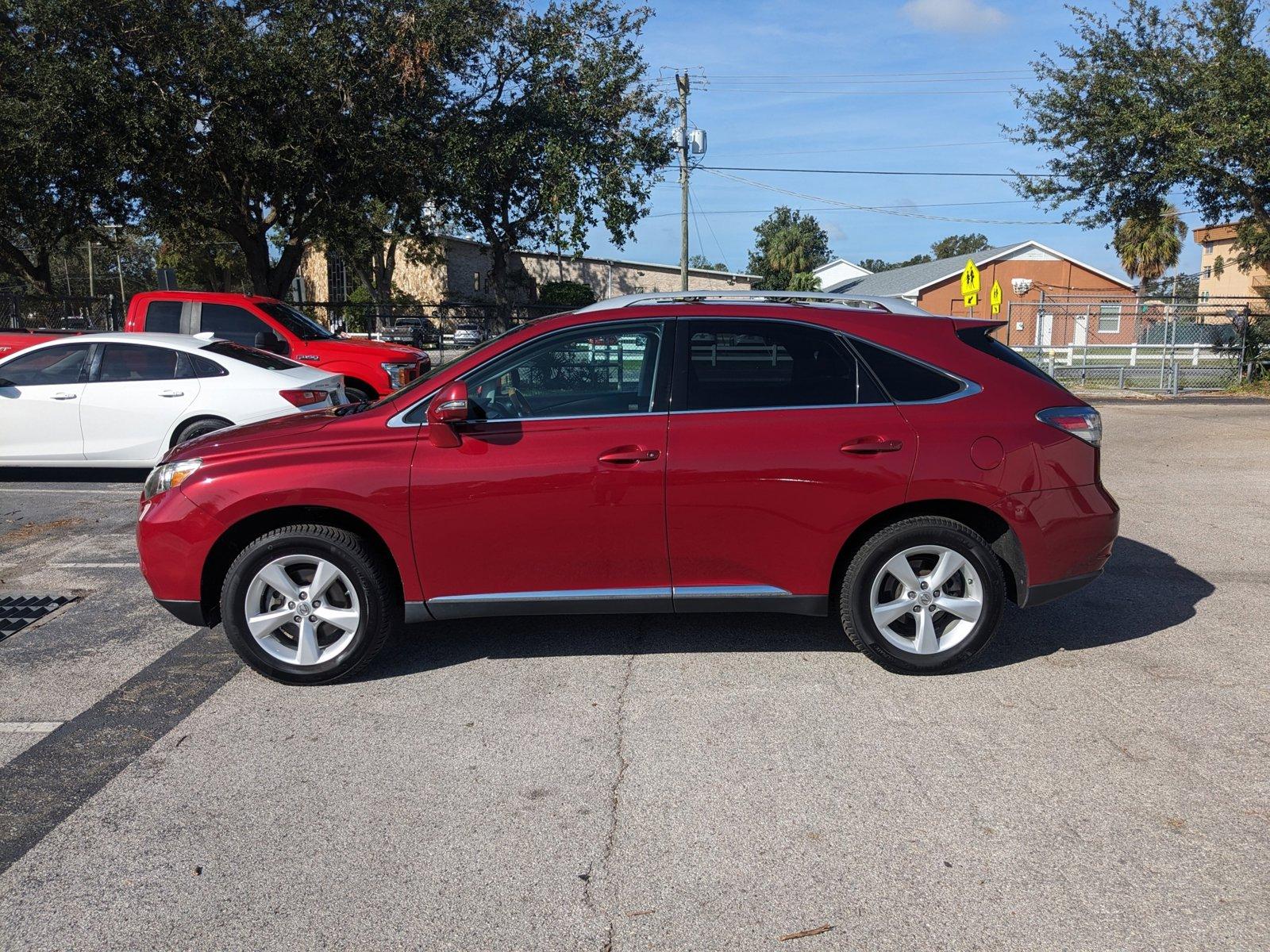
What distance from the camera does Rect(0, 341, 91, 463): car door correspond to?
32.1ft

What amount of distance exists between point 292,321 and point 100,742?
977 cm

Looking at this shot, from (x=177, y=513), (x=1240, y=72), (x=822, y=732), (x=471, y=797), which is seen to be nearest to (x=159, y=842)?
(x=471, y=797)

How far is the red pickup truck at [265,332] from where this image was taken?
41.0 feet

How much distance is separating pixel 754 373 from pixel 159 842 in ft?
10.3

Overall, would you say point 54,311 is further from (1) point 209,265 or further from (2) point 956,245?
(2) point 956,245

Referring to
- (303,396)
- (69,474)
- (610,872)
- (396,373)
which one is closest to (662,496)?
(610,872)

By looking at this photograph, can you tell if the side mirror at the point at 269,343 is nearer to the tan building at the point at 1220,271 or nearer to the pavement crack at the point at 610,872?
the pavement crack at the point at 610,872

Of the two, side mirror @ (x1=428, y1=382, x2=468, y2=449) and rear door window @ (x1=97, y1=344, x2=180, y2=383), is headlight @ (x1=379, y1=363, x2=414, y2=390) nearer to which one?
rear door window @ (x1=97, y1=344, x2=180, y2=383)

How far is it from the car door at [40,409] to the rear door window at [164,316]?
2.86m

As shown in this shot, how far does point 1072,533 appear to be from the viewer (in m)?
4.89

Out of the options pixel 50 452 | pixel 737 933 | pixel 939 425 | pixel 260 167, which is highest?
pixel 260 167

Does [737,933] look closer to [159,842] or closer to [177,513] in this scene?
[159,842]

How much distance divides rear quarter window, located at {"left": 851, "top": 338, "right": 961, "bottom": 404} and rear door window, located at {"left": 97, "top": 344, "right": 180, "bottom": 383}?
24.6 ft

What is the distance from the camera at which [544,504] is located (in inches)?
185
